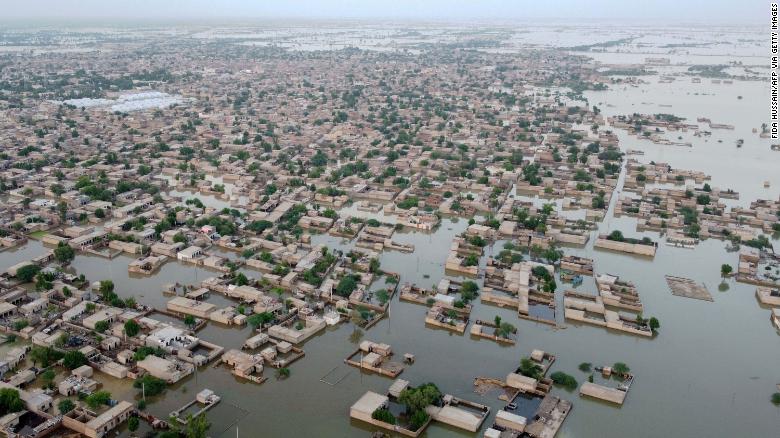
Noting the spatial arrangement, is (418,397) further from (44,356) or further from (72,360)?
(44,356)

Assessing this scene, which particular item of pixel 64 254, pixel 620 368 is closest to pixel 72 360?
pixel 64 254

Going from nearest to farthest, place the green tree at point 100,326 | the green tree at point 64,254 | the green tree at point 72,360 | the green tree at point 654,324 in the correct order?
the green tree at point 72,360
the green tree at point 100,326
the green tree at point 654,324
the green tree at point 64,254

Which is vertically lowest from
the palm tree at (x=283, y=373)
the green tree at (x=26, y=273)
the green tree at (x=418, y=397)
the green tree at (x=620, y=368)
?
the green tree at (x=620, y=368)

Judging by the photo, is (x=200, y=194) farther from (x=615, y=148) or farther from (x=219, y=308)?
(x=615, y=148)

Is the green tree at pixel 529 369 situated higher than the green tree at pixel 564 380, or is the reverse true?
the green tree at pixel 529 369

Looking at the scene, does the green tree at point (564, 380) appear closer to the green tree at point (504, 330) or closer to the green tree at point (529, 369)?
the green tree at point (529, 369)

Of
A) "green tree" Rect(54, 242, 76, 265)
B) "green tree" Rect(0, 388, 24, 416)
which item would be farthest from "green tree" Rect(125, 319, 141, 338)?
"green tree" Rect(54, 242, 76, 265)

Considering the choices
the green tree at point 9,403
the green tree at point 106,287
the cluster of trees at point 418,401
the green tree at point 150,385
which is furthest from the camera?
the green tree at point 106,287

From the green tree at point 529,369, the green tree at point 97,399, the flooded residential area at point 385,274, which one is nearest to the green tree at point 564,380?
the flooded residential area at point 385,274
